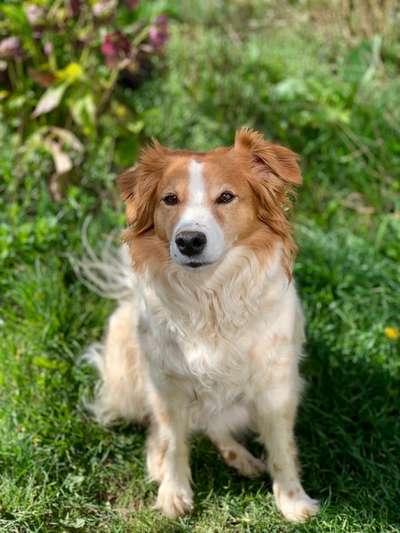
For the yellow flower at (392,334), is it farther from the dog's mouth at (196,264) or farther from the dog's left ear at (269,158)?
the dog's mouth at (196,264)

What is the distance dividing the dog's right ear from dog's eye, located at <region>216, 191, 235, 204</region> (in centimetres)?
27

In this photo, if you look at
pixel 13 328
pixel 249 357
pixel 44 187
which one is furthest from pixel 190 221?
pixel 44 187

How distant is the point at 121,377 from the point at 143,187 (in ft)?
3.34

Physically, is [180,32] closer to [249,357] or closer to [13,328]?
[13,328]

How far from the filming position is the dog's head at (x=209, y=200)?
216 centimetres

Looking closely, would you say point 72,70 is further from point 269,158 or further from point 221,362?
point 221,362

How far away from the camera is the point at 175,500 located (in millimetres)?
2680

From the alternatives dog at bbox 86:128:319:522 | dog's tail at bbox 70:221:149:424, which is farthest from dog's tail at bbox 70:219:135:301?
dog at bbox 86:128:319:522

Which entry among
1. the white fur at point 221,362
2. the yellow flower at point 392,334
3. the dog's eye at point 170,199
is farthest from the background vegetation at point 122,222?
the dog's eye at point 170,199

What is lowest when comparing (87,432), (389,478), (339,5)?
(87,432)

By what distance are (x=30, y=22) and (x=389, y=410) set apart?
2.92 m

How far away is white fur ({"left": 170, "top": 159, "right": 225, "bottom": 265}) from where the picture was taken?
6.93ft

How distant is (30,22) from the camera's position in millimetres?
3873

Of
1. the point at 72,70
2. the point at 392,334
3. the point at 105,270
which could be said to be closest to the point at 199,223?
the point at 105,270
